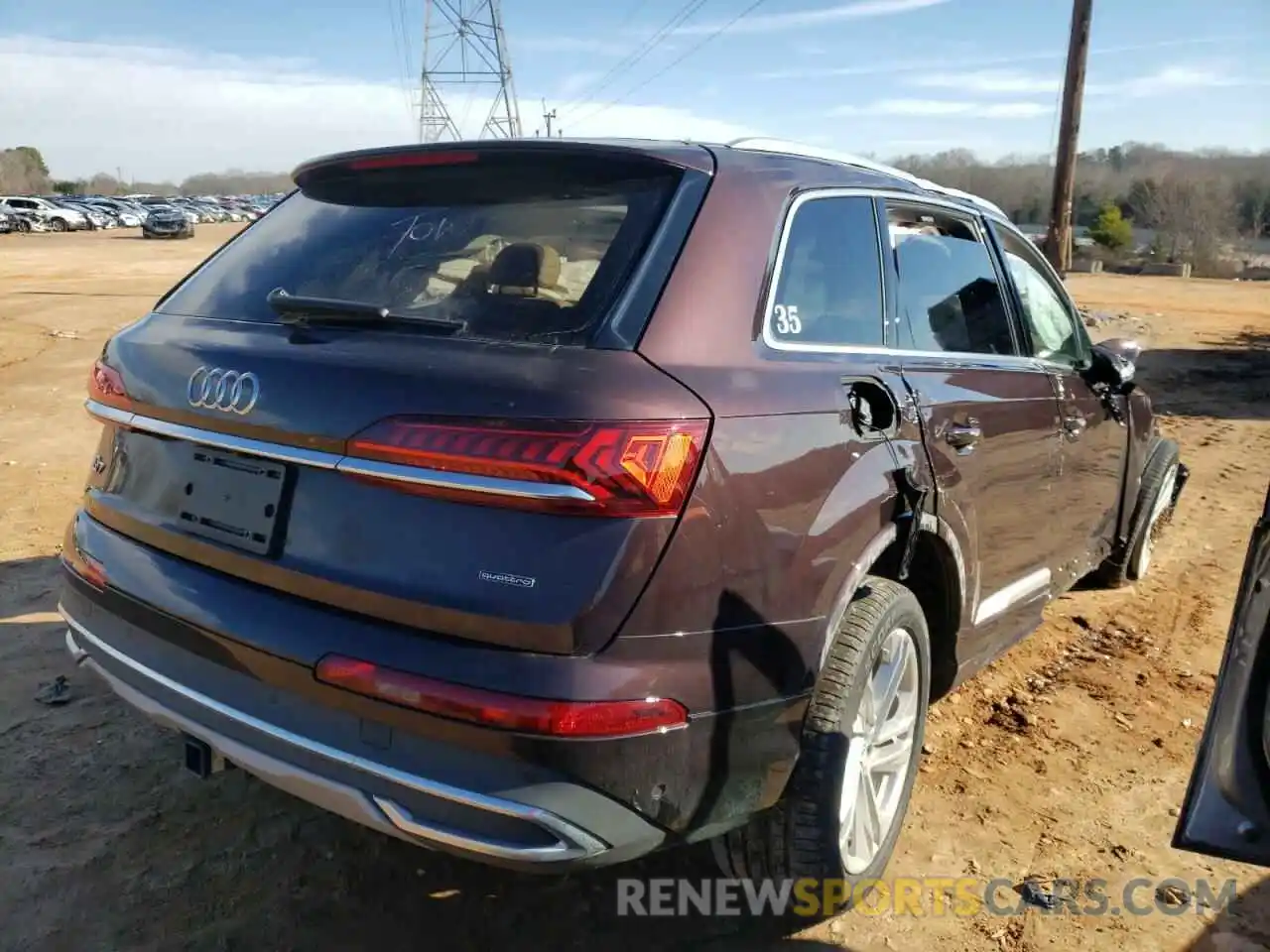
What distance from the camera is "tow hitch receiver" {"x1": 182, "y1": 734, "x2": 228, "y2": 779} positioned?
230cm

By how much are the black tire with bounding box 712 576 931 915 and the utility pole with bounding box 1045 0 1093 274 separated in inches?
647

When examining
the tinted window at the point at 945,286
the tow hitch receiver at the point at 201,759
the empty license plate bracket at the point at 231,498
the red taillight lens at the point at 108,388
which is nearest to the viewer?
the empty license plate bracket at the point at 231,498

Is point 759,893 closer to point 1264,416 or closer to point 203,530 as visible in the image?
point 203,530

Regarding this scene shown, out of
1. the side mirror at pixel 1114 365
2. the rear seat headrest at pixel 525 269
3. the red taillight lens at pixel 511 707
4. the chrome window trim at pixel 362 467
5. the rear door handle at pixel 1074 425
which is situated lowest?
the red taillight lens at pixel 511 707

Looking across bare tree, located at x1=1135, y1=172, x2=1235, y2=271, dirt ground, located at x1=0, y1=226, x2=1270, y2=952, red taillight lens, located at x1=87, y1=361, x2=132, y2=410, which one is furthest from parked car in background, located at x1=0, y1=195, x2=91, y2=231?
red taillight lens, located at x1=87, y1=361, x2=132, y2=410

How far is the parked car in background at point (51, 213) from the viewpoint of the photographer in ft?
163

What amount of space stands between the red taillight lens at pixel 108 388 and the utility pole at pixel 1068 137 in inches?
668

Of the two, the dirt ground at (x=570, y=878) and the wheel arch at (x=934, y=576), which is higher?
the wheel arch at (x=934, y=576)

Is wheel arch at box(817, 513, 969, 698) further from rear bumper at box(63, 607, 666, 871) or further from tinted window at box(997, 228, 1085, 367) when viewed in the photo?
tinted window at box(997, 228, 1085, 367)

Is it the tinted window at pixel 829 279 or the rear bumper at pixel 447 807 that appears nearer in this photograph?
the rear bumper at pixel 447 807

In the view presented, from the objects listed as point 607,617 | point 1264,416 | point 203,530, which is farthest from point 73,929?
point 1264,416

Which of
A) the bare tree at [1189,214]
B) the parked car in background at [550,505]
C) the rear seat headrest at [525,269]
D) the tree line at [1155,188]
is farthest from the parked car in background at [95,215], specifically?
the rear seat headrest at [525,269]

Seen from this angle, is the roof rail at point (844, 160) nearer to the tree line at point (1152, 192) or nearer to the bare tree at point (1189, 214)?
the tree line at point (1152, 192)

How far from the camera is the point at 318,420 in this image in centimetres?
208
